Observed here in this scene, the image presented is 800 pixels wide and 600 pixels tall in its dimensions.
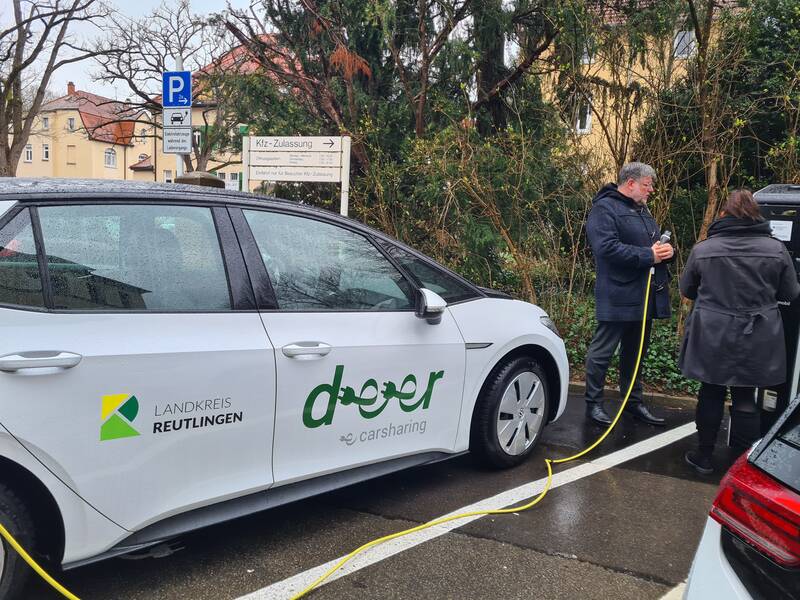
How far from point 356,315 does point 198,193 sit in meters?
0.91

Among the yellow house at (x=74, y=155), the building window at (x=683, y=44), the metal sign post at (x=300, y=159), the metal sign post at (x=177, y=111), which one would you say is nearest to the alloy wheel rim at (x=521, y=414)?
the metal sign post at (x=300, y=159)

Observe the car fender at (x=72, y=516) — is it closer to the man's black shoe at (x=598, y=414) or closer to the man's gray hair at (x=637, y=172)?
the man's black shoe at (x=598, y=414)

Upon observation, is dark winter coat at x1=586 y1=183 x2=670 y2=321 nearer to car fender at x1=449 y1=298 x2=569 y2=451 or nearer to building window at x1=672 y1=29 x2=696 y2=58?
car fender at x1=449 y1=298 x2=569 y2=451

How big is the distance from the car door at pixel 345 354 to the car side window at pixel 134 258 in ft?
0.74

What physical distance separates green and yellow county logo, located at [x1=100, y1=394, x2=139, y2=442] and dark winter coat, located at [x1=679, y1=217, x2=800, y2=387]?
3117 mm

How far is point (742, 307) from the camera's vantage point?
12.3 feet

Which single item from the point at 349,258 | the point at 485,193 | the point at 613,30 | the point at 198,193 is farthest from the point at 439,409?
the point at 613,30

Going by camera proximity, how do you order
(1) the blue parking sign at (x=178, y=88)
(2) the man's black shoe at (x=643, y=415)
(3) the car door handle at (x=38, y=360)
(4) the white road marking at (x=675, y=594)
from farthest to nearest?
(1) the blue parking sign at (x=178, y=88) → (2) the man's black shoe at (x=643, y=415) → (4) the white road marking at (x=675, y=594) → (3) the car door handle at (x=38, y=360)

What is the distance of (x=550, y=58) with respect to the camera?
7.65 meters

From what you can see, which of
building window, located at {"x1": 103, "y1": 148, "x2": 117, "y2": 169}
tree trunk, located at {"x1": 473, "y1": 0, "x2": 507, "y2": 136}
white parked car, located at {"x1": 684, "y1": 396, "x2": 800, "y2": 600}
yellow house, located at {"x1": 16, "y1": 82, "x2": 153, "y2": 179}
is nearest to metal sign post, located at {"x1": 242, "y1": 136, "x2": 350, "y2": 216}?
tree trunk, located at {"x1": 473, "y1": 0, "x2": 507, "y2": 136}

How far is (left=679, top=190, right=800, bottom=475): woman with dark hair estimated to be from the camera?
3.71 meters

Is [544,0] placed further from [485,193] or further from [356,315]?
[356,315]

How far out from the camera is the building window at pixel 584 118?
7.21 m

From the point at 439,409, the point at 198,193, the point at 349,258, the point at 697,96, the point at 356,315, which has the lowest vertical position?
the point at 439,409
